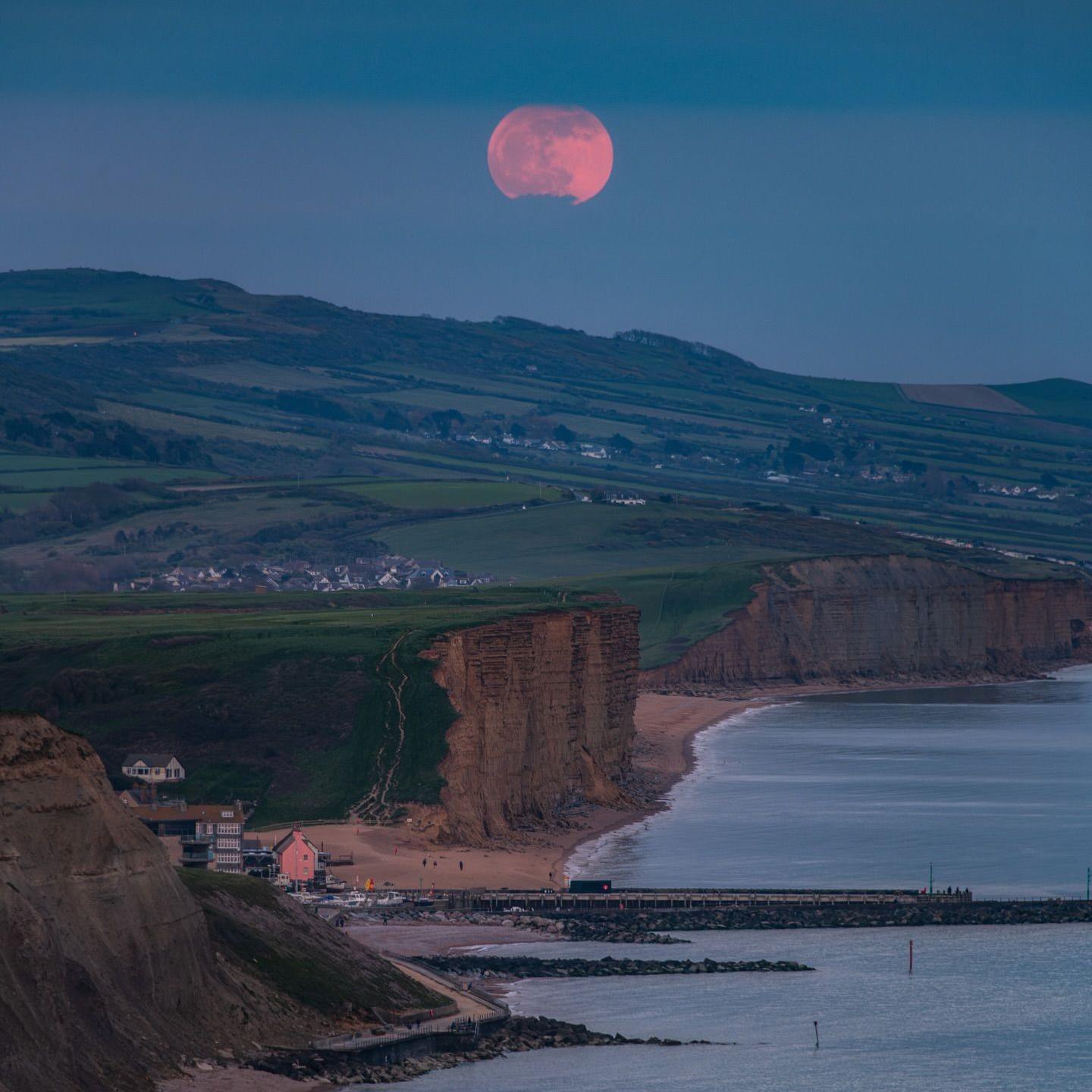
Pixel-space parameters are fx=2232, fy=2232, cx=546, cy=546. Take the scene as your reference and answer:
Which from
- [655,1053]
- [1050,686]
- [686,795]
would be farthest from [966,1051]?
[1050,686]

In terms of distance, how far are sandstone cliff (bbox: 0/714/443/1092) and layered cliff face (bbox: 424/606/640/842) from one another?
38.4m

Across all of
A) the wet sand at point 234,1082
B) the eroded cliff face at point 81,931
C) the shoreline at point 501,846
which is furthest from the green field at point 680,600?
the wet sand at point 234,1082

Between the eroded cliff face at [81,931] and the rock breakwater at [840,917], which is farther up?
the eroded cliff face at [81,931]

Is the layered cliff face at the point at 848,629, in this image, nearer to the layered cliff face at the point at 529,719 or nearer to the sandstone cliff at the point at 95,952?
the layered cliff face at the point at 529,719

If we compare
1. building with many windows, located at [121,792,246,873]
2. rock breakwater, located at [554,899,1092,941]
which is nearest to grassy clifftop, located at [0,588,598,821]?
building with many windows, located at [121,792,246,873]

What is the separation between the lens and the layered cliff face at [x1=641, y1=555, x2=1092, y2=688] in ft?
598

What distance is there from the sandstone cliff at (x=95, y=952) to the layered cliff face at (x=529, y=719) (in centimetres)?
3836

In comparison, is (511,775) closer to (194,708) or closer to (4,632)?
(194,708)

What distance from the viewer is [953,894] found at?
75375 millimetres

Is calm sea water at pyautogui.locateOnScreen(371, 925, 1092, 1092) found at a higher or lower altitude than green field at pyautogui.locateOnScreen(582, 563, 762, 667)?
lower

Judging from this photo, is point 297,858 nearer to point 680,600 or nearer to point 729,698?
point 729,698

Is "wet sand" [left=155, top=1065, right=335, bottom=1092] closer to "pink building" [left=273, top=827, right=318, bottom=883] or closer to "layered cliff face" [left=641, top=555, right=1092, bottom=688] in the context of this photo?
"pink building" [left=273, top=827, right=318, bottom=883]

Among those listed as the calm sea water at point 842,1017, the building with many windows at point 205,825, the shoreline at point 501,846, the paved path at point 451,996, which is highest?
the building with many windows at point 205,825

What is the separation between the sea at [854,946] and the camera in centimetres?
5312
